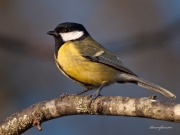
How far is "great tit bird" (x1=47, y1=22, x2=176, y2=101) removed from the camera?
2746mm

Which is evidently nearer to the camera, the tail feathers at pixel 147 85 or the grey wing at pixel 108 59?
the tail feathers at pixel 147 85

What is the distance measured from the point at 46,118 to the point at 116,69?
800 millimetres

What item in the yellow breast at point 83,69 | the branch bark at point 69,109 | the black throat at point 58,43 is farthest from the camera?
the black throat at point 58,43

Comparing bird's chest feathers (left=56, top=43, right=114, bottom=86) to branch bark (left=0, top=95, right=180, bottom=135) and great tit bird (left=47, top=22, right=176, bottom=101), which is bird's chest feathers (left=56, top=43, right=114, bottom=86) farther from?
branch bark (left=0, top=95, right=180, bottom=135)

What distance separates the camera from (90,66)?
9.18ft

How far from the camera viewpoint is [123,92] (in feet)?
12.4

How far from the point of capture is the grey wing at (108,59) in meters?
2.84

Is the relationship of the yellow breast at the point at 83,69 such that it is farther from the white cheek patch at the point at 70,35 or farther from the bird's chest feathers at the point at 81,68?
the white cheek patch at the point at 70,35

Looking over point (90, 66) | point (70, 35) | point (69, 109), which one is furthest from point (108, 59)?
point (69, 109)

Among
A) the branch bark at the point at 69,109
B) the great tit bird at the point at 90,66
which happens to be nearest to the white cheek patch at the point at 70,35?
the great tit bird at the point at 90,66

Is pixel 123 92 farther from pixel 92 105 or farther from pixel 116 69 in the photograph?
pixel 92 105

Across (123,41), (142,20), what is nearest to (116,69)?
(123,41)

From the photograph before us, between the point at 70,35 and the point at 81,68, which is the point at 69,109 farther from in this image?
the point at 70,35

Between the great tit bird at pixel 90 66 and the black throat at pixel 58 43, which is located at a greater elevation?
the black throat at pixel 58 43
